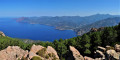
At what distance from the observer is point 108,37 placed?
54.0 metres

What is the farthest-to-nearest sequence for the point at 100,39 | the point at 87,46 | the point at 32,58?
the point at 100,39 < the point at 87,46 < the point at 32,58

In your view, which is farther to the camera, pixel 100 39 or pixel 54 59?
pixel 100 39

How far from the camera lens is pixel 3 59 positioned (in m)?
34.4

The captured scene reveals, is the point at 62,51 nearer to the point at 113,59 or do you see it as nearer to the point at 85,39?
the point at 85,39

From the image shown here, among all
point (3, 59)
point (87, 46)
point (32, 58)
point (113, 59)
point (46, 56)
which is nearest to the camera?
point (113, 59)

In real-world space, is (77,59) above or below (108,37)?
below

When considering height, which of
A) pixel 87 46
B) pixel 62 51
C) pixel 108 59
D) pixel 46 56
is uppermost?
pixel 108 59

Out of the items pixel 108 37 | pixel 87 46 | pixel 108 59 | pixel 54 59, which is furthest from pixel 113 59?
pixel 108 37

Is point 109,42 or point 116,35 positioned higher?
point 116,35

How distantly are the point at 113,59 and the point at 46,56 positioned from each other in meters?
19.6

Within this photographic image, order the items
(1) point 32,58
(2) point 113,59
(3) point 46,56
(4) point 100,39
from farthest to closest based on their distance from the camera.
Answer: (4) point 100,39
(3) point 46,56
(1) point 32,58
(2) point 113,59

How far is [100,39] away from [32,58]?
45.3 metres

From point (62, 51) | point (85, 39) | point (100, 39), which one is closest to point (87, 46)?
point (85, 39)

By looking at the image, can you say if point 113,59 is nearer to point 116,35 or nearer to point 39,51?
point 39,51
